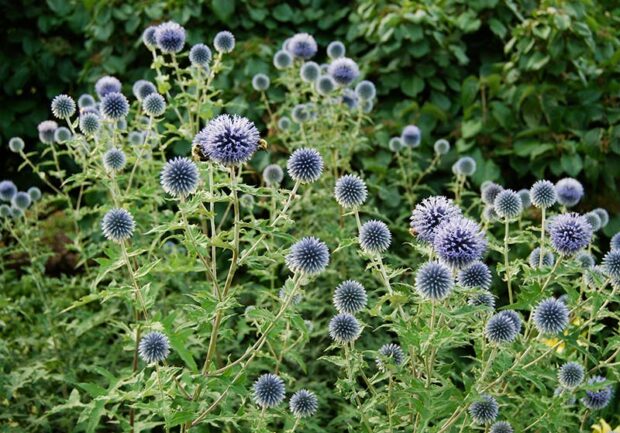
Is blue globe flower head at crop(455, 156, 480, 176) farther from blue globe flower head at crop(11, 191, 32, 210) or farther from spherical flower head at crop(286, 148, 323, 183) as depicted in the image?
blue globe flower head at crop(11, 191, 32, 210)

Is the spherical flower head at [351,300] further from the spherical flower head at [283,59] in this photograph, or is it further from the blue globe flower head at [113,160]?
the spherical flower head at [283,59]

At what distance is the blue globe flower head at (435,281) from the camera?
221 centimetres

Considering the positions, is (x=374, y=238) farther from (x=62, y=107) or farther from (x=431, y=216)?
(x=62, y=107)

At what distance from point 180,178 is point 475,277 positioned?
92 centimetres

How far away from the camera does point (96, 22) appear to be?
584 centimetres

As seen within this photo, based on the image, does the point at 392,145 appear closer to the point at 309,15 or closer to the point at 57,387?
the point at 309,15

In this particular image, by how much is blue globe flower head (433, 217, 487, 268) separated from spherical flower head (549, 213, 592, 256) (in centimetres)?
39

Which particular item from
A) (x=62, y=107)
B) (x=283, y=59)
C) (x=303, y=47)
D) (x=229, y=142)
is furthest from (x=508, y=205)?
(x=283, y=59)

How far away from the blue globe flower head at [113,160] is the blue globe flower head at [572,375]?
5.60ft

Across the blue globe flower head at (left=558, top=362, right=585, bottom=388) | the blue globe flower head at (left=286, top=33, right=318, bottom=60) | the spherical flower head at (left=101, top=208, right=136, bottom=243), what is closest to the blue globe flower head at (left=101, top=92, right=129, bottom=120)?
the spherical flower head at (left=101, top=208, right=136, bottom=243)

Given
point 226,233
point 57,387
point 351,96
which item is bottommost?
point 57,387

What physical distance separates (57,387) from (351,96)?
6.95 ft

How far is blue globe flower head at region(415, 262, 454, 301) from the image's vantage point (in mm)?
2209

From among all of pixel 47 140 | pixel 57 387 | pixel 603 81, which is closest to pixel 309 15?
pixel 603 81
